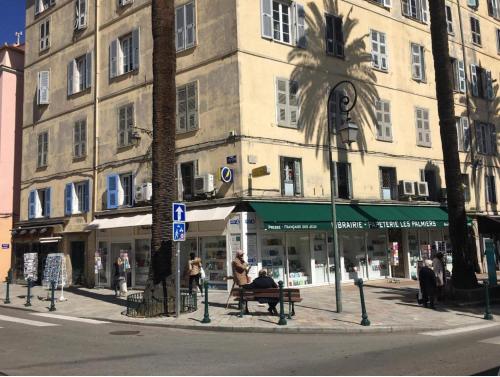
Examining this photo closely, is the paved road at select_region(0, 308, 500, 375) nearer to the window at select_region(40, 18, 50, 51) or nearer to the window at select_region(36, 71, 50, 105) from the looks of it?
the window at select_region(36, 71, 50, 105)

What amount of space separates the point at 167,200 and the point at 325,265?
29.2ft

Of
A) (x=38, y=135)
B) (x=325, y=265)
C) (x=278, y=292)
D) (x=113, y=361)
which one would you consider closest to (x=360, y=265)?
(x=325, y=265)

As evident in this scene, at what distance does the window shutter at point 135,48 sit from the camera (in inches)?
928

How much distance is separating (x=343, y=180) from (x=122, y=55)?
11698 millimetres

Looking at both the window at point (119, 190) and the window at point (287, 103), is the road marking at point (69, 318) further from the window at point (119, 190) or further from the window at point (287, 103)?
the window at point (287, 103)

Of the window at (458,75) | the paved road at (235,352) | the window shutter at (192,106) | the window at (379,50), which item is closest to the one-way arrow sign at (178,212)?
the paved road at (235,352)

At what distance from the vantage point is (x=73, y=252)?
2627 cm

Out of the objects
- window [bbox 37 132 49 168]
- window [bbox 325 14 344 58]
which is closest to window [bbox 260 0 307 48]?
window [bbox 325 14 344 58]

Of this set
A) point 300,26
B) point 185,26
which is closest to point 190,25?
point 185,26

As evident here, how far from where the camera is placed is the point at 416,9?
2764 centimetres

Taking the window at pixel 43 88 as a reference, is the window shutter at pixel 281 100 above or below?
below

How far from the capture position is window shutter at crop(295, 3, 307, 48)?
70.5 feet

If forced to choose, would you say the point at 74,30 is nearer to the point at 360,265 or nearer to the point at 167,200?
the point at 167,200

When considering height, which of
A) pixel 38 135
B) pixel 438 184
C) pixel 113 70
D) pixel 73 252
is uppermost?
pixel 113 70
